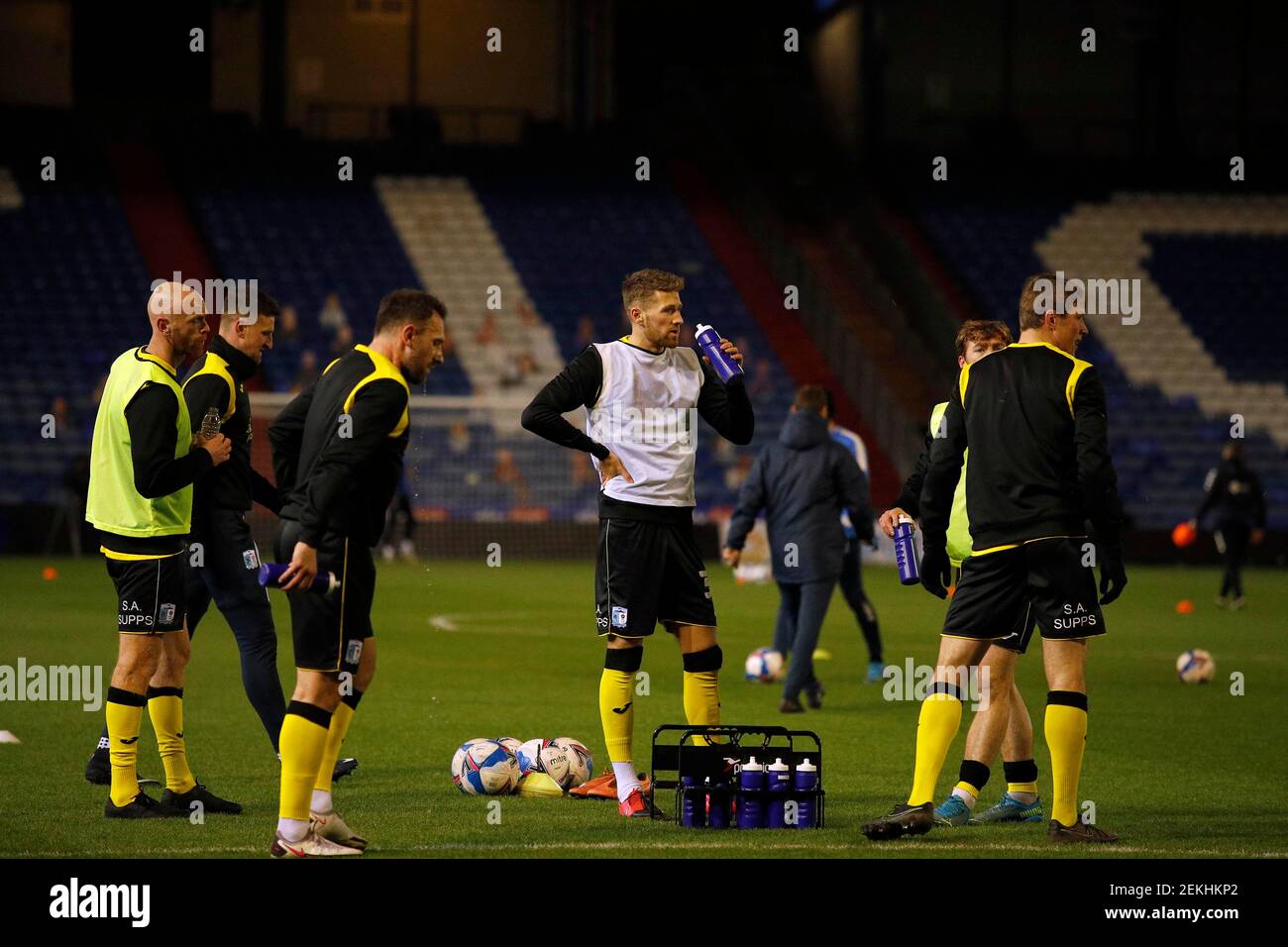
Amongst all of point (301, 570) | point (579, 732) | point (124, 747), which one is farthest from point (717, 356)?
point (579, 732)

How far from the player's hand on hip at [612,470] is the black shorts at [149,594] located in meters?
2.02

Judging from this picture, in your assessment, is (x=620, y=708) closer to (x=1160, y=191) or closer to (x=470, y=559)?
(x=470, y=559)

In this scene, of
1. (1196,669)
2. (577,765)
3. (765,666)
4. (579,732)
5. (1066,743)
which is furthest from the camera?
(1196,669)

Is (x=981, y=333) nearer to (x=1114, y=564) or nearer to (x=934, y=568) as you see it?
(x=934, y=568)

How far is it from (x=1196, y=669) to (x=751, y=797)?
803 cm

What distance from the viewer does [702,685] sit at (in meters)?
8.80

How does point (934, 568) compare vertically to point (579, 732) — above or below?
above

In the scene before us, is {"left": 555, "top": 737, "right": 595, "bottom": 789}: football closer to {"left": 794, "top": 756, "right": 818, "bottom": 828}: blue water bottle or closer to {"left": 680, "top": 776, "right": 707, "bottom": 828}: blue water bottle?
{"left": 680, "top": 776, "right": 707, "bottom": 828}: blue water bottle

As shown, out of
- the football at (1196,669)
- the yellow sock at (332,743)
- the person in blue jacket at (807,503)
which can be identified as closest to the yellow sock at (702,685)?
the yellow sock at (332,743)

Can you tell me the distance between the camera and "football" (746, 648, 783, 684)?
1464 cm

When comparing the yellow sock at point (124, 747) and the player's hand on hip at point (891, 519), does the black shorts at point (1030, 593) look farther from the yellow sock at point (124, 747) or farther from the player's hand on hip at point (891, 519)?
the yellow sock at point (124, 747)

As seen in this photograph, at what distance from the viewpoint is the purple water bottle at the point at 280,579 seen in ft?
22.5

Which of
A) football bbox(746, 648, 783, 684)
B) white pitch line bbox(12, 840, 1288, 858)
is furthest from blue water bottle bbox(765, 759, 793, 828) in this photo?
football bbox(746, 648, 783, 684)
